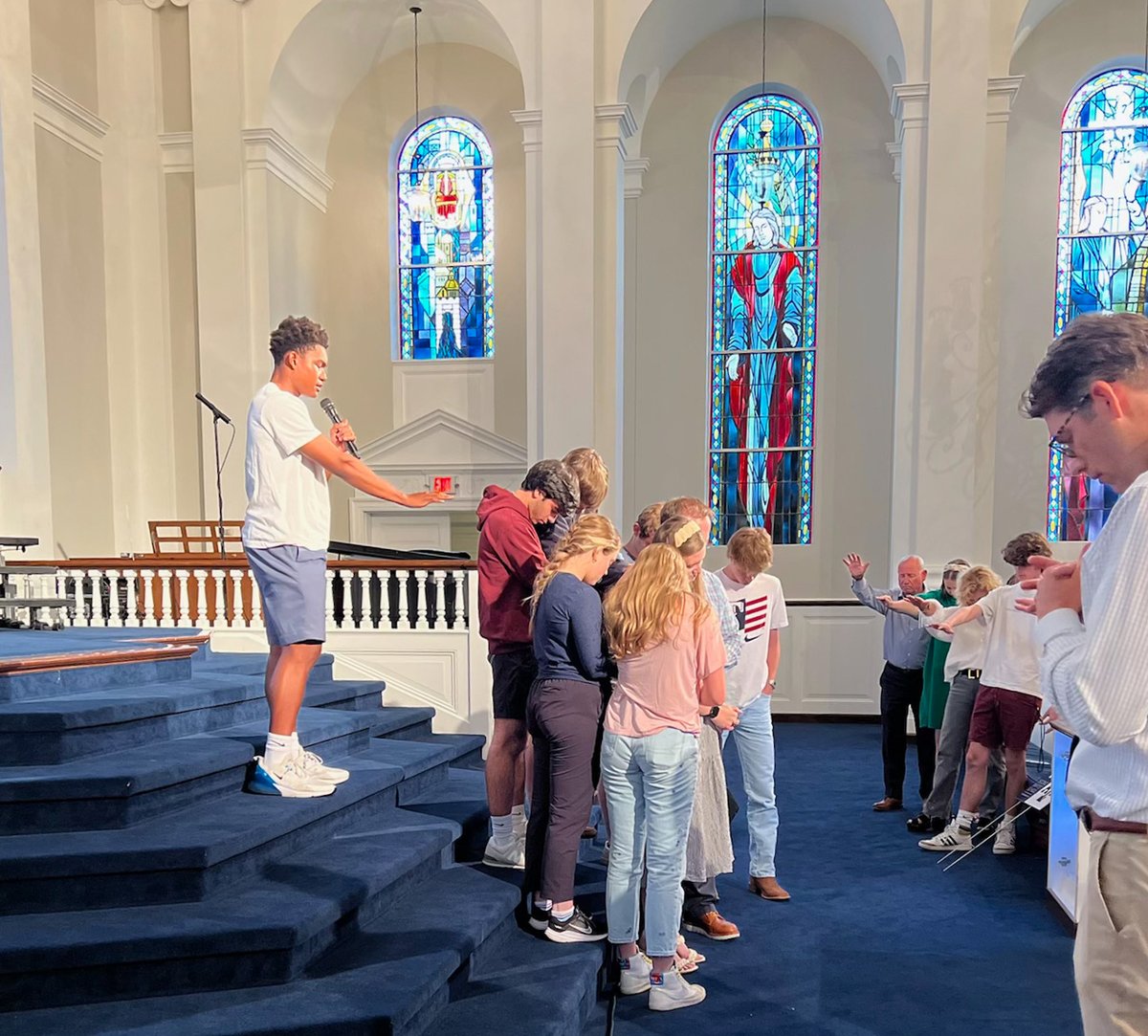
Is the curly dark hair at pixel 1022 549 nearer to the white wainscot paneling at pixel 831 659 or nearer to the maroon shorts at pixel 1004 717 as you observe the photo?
the maroon shorts at pixel 1004 717

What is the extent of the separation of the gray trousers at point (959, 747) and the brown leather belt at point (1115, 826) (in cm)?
389

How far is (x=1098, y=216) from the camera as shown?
31.5 ft

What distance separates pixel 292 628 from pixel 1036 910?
11.7 feet

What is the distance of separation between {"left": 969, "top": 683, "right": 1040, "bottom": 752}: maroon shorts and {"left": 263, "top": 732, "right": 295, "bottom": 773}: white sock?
11.7 ft

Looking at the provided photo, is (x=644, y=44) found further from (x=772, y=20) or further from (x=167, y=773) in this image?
(x=167, y=773)

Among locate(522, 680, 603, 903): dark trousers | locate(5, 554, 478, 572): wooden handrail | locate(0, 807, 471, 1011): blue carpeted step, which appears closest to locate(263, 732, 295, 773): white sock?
locate(0, 807, 471, 1011): blue carpeted step

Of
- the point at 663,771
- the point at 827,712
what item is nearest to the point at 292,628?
the point at 663,771

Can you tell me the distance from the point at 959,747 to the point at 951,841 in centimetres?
52

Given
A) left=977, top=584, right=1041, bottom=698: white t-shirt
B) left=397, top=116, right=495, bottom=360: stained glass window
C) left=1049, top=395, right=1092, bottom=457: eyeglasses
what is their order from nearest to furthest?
left=1049, top=395, right=1092, bottom=457: eyeglasses, left=977, top=584, right=1041, bottom=698: white t-shirt, left=397, top=116, right=495, bottom=360: stained glass window

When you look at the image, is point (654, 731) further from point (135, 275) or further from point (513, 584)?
point (135, 275)

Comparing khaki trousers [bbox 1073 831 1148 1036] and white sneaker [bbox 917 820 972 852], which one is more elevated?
khaki trousers [bbox 1073 831 1148 1036]

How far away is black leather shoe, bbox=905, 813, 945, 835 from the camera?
17.3ft

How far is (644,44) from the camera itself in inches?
354

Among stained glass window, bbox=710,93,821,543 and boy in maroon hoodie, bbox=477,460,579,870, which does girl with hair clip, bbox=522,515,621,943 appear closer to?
boy in maroon hoodie, bbox=477,460,579,870
